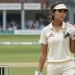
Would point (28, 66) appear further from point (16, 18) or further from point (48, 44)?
point (16, 18)

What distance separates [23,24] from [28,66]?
1496 inches

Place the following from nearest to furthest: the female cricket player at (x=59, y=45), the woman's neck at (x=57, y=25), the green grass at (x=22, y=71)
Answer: the female cricket player at (x=59, y=45)
the woman's neck at (x=57, y=25)
the green grass at (x=22, y=71)

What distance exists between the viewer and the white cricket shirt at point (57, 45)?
213 inches

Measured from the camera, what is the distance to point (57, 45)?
17.9 feet

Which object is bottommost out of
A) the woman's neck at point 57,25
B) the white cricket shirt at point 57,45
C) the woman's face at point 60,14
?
the white cricket shirt at point 57,45

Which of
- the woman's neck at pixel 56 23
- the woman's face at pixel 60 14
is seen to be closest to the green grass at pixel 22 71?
the woman's neck at pixel 56 23

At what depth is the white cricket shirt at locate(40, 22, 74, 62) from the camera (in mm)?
5418

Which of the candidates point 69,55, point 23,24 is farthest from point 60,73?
point 23,24

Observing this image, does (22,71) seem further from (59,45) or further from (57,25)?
(59,45)

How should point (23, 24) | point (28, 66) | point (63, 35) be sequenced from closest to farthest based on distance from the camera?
point (63, 35)
point (28, 66)
point (23, 24)

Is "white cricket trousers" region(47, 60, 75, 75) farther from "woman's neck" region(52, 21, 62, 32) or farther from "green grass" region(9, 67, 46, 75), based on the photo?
"green grass" region(9, 67, 46, 75)

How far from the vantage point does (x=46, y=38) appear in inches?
220

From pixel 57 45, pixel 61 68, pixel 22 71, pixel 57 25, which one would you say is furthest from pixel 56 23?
pixel 22 71

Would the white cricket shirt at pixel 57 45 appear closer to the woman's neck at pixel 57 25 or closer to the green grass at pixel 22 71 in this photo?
the woman's neck at pixel 57 25
